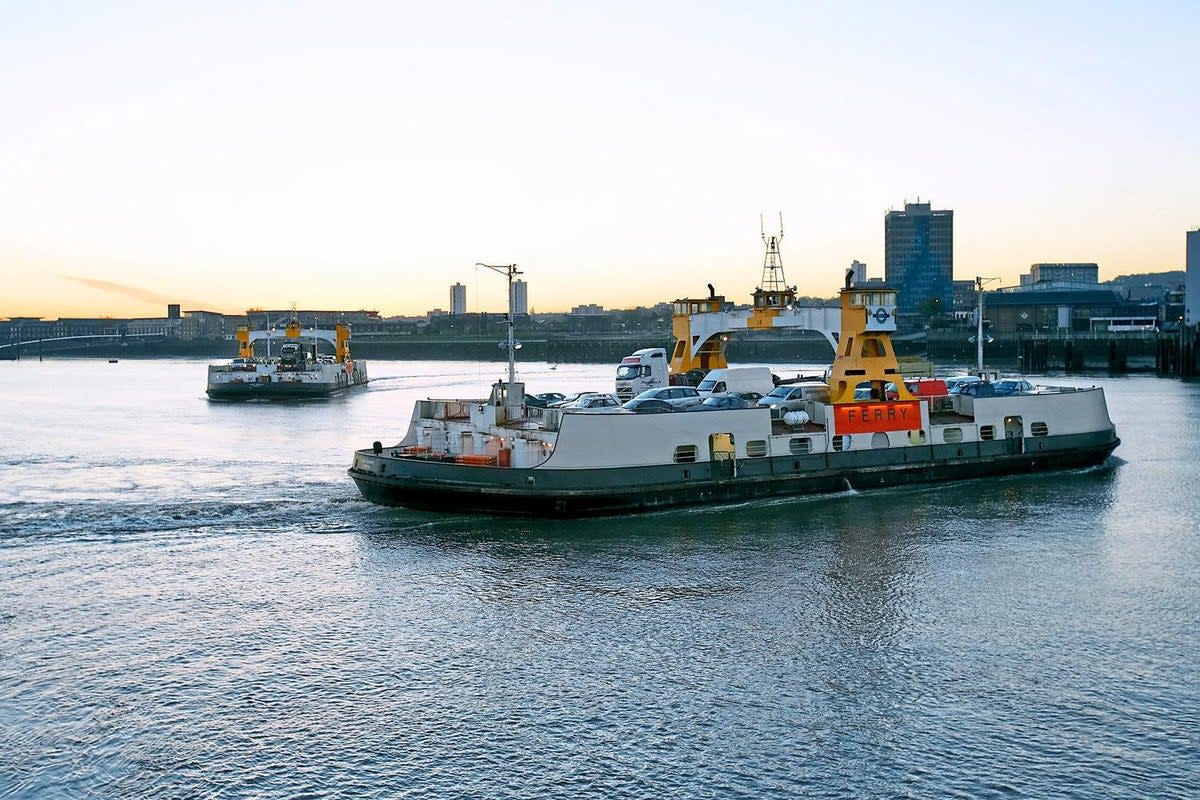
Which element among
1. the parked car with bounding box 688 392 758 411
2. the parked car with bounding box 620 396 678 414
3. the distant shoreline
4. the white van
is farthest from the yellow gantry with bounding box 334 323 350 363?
the parked car with bounding box 688 392 758 411

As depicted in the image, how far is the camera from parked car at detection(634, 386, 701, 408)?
36.0m

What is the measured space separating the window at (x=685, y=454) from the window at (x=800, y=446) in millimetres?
3716

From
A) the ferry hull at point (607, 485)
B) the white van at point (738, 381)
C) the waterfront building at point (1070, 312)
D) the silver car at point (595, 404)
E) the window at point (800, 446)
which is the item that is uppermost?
the waterfront building at point (1070, 312)

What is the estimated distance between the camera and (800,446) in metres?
33.6

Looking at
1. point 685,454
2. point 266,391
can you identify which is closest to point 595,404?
point 685,454

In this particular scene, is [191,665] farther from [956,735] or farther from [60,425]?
[60,425]

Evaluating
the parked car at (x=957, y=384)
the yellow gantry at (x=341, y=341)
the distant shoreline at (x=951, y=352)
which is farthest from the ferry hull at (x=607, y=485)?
the distant shoreline at (x=951, y=352)

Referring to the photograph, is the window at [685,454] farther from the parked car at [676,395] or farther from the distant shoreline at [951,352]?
the distant shoreline at [951,352]

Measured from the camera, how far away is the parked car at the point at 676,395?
118ft

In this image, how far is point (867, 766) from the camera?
569 inches

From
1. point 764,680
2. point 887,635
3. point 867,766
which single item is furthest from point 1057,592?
point 867,766

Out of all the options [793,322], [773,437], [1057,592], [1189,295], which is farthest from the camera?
[1189,295]

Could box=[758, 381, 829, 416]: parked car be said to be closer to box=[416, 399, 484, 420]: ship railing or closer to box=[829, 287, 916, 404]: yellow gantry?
box=[829, 287, 916, 404]: yellow gantry

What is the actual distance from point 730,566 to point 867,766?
1056 centimetres
